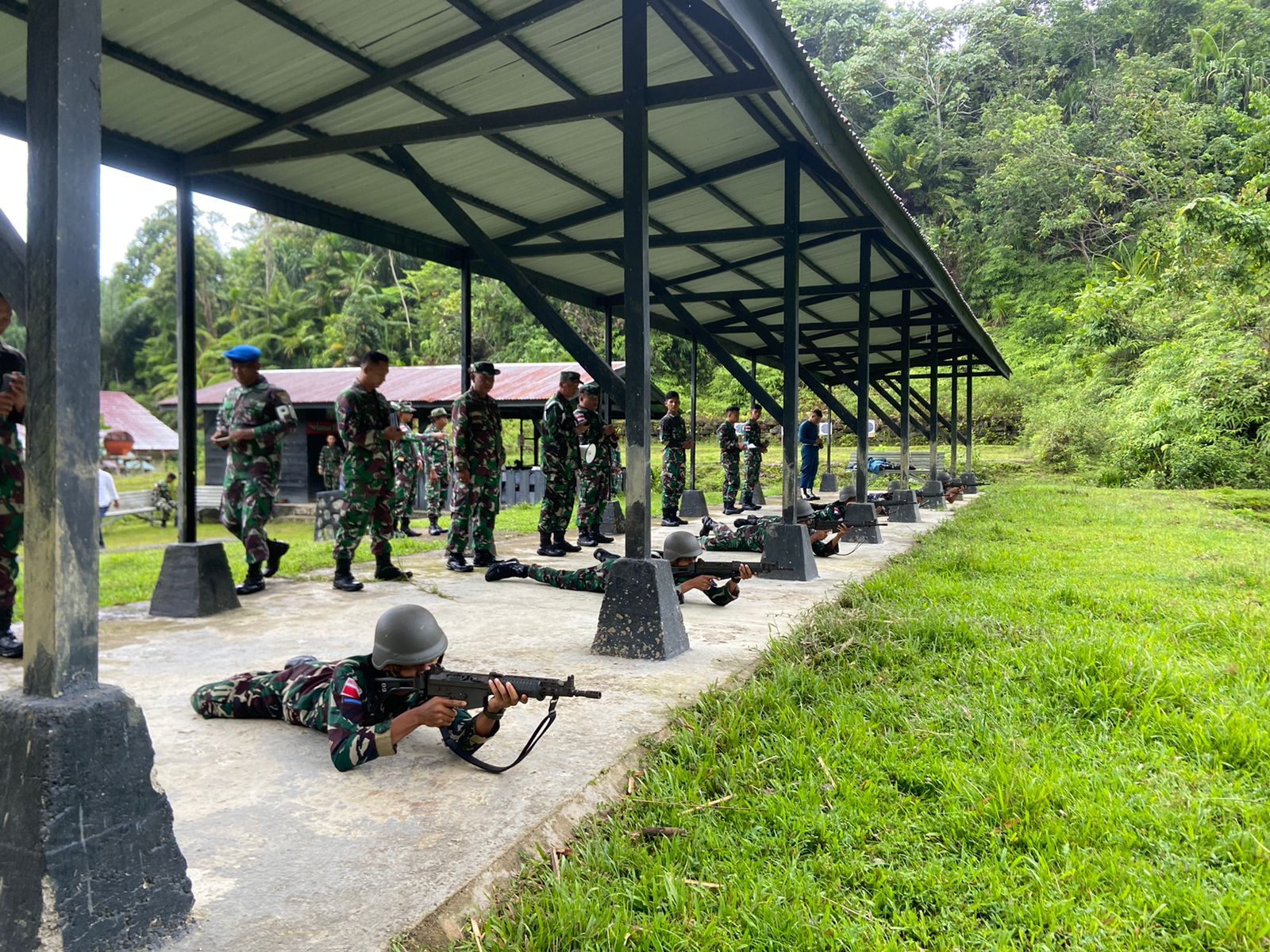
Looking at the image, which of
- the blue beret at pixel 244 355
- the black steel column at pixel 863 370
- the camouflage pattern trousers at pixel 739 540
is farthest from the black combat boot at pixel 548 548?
the black steel column at pixel 863 370

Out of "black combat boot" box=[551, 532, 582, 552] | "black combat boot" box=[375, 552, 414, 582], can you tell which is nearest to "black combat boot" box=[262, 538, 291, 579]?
"black combat boot" box=[375, 552, 414, 582]

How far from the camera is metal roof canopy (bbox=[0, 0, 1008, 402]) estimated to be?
13.5 feet

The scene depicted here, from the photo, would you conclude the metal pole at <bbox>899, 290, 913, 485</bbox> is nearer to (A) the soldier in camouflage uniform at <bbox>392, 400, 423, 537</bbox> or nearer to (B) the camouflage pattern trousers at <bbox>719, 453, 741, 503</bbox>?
(B) the camouflage pattern trousers at <bbox>719, 453, 741, 503</bbox>

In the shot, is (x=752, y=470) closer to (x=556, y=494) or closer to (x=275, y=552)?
(x=556, y=494)

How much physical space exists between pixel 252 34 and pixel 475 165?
6.63 feet

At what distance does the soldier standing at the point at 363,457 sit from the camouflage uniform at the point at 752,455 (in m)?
7.74

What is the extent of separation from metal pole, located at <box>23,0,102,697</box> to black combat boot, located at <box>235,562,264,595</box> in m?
4.15

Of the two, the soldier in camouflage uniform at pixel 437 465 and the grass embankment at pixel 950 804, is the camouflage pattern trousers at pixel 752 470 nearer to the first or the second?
the soldier in camouflage uniform at pixel 437 465

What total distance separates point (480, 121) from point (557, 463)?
3.71 m

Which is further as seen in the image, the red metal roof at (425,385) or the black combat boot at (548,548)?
the red metal roof at (425,385)

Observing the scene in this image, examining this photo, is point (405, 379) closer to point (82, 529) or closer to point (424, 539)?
point (424, 539)

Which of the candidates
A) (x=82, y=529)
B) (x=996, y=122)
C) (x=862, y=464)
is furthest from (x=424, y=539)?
(x=996, y=122)

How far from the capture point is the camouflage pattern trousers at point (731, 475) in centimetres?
1273

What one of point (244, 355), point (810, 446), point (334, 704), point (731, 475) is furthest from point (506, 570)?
point (810, 446)
